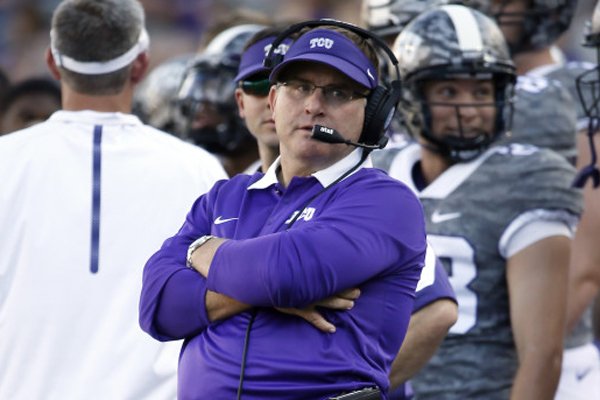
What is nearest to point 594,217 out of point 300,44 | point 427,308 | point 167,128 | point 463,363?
point 463,363

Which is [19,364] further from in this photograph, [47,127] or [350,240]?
[350,240]

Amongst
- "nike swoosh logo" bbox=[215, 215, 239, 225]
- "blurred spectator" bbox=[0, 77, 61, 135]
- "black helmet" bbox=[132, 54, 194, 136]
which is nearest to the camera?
"nike swoosh logo" bbox=[215, 215, 239, 225]

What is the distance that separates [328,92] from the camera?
391 cm

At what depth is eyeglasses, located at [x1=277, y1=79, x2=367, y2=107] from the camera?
390 centimetres

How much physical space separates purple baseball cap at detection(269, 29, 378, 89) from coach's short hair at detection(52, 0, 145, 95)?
1278 mm

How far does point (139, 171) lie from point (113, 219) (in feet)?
0.62

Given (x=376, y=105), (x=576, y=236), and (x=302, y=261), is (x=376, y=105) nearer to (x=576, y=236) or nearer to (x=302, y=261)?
(x=302, y=261)

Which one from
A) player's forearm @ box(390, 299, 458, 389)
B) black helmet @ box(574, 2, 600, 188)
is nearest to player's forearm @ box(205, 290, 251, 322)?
player's forearm @ box(390, 299, 458, 389)

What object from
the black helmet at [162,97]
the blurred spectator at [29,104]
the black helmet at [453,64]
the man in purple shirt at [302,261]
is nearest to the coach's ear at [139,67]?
the black helmet at [453,64]

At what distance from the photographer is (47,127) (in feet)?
16.2

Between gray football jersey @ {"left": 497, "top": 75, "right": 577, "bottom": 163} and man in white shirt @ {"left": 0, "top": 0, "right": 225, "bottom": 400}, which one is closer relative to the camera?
man in white shirt @ {"left": 0, "top": 0, "right": 225, "bottom": 400}

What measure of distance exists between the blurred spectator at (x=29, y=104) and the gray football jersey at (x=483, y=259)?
2.78 meters

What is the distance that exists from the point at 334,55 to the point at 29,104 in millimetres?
3903

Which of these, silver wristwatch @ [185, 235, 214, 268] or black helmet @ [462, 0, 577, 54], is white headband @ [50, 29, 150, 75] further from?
black helmet @ [462, 0, 577, 54]
